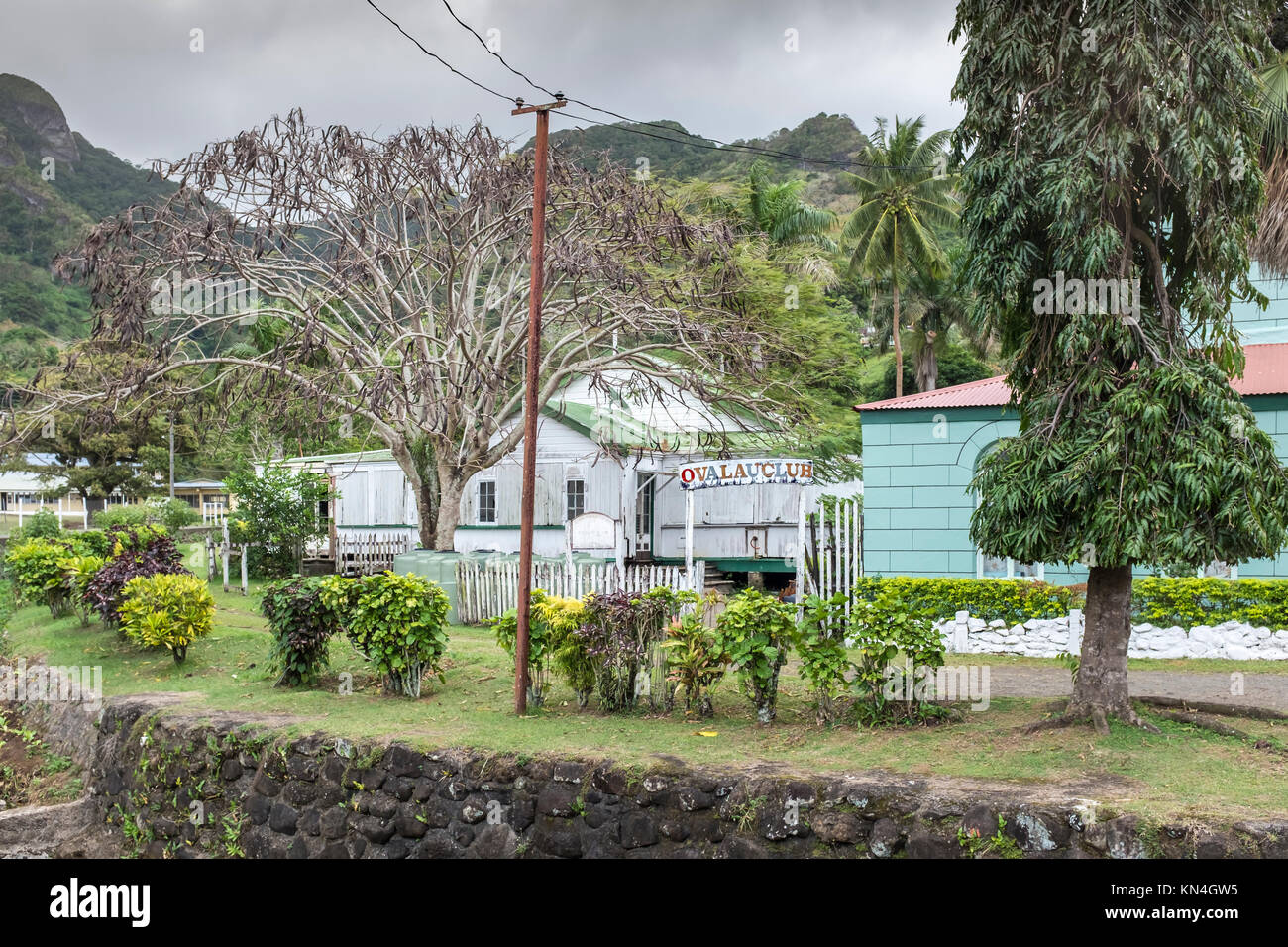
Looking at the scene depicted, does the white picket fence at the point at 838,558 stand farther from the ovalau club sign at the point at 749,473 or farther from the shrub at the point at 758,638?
the shrub at the point at 758,638

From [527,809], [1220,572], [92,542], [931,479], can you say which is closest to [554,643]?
[527,809]

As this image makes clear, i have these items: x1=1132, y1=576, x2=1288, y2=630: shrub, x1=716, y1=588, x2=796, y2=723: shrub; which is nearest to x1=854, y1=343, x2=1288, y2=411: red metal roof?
x1=1132, y1=576, x2=1288, y2=630: shrub

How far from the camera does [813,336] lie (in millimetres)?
29609

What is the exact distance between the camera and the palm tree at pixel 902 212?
3269 centimetres

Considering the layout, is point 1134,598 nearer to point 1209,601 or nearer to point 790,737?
point 1209,601

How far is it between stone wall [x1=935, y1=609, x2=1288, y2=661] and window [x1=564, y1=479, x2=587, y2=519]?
10688 mm

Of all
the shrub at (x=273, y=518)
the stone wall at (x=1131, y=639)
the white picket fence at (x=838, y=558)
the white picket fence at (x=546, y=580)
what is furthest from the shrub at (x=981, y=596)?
the shrub at (x=273, y=518)

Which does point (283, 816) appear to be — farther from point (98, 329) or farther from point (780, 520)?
point (780, 520)

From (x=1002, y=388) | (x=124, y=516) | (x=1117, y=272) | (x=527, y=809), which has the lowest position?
(x=527, y=809)

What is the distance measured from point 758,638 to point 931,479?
6.65m

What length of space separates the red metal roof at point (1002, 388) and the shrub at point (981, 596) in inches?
99.7

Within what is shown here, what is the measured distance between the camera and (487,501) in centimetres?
2472

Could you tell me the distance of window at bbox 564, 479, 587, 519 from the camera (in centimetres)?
2358
